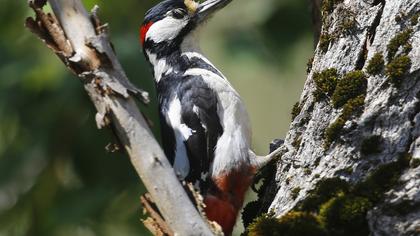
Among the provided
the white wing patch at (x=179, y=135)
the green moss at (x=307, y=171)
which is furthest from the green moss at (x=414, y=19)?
the white wing patch at (x=179, y=135)

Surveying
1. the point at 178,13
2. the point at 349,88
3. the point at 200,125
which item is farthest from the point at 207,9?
the point at 349,88

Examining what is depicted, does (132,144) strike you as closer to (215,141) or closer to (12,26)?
A: (215,141)

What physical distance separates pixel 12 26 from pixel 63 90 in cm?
89

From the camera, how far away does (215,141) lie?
434 centimetres

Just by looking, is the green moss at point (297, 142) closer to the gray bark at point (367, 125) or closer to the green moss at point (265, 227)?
the gray bark at point (367, 125)

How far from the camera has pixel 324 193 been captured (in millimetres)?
3332

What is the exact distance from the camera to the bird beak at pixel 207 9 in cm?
512

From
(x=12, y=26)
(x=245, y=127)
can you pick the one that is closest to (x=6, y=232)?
(x=12, y=26)

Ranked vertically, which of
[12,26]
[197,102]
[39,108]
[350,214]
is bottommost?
[350,214]

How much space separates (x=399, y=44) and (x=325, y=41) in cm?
41

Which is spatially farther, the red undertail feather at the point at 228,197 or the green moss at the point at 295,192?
the red undertail feather at the point at 228,197

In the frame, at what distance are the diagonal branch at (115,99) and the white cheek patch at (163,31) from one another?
6.22 feet

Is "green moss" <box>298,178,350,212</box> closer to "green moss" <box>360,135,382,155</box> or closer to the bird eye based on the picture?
"green moss" <box>360,135,382,155</box>

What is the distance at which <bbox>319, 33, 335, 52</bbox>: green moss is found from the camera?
12.5 feet
